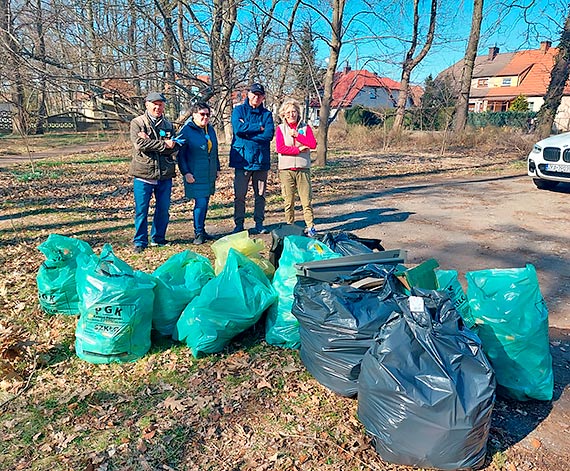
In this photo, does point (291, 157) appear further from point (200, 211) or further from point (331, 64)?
point (331, 64)

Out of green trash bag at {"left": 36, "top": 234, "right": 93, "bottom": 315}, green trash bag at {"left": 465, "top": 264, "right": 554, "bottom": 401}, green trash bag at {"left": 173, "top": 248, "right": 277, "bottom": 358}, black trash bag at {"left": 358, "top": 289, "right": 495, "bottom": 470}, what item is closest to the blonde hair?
green trash bag at {"left": 173, "top": 248, "right": 277, "bottom": 358}

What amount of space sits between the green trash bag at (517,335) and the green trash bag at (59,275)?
2.86 meters

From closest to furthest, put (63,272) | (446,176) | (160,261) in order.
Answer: (63,272) < (160,261) < (446,176)

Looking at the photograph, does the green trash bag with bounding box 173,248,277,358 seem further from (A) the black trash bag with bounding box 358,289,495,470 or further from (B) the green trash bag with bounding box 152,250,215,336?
(A) the black trash bag with bounding box 358,289,495,470

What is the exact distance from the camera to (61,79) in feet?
22.1

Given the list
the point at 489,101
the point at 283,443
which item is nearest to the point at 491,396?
the point at 283,443

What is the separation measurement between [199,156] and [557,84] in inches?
567

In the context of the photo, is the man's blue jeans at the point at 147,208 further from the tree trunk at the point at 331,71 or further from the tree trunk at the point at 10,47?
the tree trunk at the point at 331,71

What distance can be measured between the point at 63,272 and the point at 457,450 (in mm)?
2891

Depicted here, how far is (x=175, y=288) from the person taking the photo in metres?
3.13

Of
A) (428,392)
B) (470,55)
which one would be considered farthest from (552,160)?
(470,55)

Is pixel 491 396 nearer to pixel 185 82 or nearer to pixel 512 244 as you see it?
pixel 512 244

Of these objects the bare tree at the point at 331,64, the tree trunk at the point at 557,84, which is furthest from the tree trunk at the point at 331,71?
the tree trunk at the point at 557,84

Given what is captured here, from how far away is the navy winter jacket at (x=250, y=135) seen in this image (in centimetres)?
510
